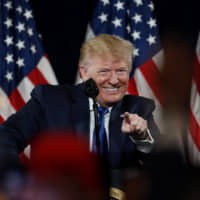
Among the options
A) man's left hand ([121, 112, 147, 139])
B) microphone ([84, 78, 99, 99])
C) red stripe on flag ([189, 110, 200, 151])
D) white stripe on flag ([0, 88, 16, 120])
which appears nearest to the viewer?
microphone ([84, 78, 99, 99])

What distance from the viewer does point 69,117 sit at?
1667 mm

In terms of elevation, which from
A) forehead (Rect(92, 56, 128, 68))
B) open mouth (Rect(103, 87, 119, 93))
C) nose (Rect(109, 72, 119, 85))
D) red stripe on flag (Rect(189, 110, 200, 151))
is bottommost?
red stripe on flag (Rect(189, 110, 200, 151))

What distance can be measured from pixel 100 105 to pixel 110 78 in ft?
0.54

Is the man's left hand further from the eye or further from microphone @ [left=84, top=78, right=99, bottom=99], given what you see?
the eye

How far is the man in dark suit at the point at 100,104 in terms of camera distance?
1.56m

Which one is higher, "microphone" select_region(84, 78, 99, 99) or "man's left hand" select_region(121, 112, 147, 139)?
"microphone" select_region(84, 78, 99, 99)

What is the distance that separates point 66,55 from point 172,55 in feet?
7.20

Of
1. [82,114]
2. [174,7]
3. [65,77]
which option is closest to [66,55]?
[65,77]

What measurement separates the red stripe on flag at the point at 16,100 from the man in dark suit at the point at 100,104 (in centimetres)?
78

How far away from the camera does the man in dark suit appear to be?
1.56 meters

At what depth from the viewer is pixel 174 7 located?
2.60 meters

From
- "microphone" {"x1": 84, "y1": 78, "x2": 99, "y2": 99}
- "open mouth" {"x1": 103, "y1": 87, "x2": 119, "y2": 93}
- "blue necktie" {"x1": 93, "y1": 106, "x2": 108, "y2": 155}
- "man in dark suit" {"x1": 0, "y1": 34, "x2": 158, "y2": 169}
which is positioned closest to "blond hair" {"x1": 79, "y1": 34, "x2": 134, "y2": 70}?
"man in dark suit" {"x1": 0, "y1": 34, "x2": 158, "y2": 169}

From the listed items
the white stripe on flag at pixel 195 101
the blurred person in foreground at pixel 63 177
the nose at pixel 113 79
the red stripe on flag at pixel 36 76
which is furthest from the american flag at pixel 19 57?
the blurred person in foreground at pixel 63 177

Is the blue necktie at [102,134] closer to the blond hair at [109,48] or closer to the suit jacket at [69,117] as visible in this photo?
the suit jacket at [69,117]
